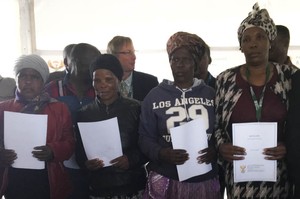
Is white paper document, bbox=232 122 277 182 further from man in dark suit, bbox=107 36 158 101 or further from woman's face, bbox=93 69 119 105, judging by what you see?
man in dark suit, bbox=107 36 158 101

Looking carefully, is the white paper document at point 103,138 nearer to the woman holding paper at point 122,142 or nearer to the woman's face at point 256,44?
the woman holding paper at point 122,142

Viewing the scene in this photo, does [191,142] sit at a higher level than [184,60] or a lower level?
lower

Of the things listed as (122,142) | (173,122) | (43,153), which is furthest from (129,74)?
(43,153)

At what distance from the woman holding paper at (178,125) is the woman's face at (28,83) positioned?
2.37 ft

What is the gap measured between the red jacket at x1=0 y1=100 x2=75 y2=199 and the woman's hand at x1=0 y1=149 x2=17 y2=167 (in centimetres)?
7

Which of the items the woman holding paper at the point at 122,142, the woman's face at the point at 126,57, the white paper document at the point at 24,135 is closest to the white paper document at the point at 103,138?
the woman holding paper at the point at 122,142

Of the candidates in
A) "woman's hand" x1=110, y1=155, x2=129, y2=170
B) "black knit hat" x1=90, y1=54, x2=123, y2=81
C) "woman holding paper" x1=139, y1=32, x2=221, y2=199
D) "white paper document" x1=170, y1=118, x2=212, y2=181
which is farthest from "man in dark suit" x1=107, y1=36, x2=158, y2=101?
"white paper document" x1=170, y1=118, x2=212, y2=181

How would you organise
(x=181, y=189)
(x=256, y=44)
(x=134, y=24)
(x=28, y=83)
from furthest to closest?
(x=134, y=24) → (x=28, y=83) → (x=181, y=189) → (x=256, y=44)

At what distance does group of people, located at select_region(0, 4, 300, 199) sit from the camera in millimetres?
2062

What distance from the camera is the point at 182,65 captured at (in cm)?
226

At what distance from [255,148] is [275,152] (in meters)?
0.11

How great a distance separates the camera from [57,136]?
2336mm

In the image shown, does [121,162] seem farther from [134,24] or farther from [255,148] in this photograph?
[134,24]

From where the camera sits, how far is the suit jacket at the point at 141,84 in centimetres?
313
